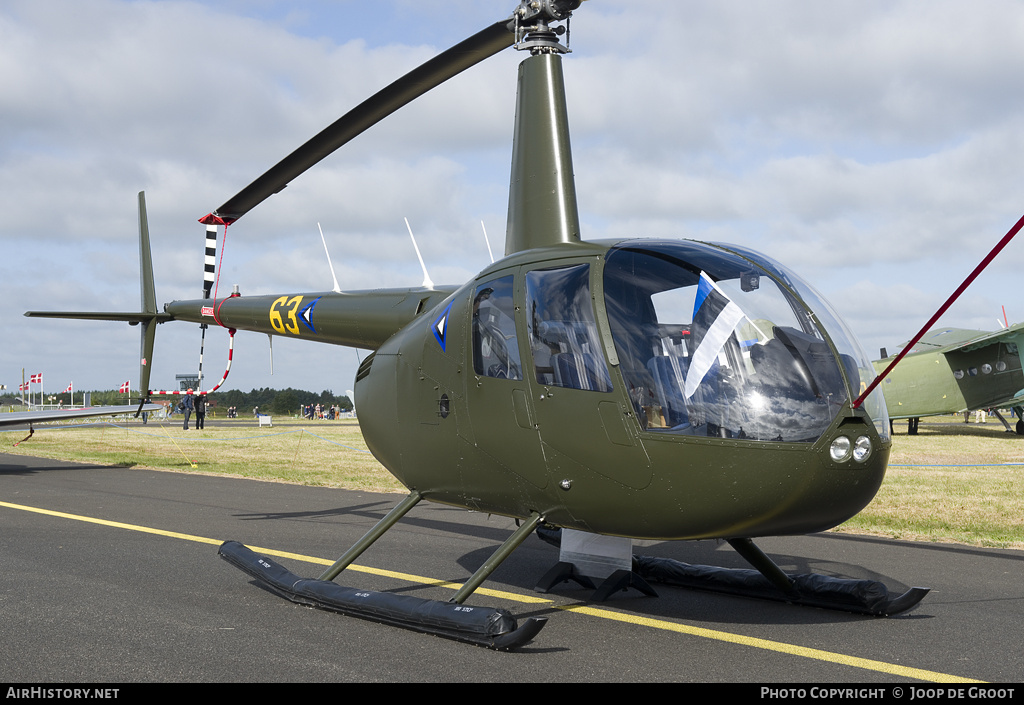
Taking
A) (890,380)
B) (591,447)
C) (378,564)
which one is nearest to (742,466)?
(591,447)

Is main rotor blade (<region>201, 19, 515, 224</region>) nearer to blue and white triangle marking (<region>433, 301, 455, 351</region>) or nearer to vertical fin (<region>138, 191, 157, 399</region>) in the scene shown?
blue and white triangle marking (<region>433, 301, 455, 351</region>)

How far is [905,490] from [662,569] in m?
8.17

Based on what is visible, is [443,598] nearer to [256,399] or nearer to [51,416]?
[51,416]

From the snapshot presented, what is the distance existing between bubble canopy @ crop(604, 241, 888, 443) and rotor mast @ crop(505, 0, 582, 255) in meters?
1.93

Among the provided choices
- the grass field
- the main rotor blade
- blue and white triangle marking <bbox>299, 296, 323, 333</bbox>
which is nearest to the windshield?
the main rotor blade

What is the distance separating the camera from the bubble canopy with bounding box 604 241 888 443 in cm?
425

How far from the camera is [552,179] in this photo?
6.75 metres

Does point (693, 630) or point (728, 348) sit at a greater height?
point (728, 348)

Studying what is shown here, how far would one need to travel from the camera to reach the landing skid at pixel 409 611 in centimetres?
452

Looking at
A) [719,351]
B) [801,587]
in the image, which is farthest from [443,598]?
[719,351]

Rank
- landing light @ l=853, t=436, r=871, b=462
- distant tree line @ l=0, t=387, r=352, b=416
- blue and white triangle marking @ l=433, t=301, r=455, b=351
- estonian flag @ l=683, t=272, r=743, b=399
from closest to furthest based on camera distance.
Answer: landing light @ l=853, t=436, r=871, b=462, estonian flag @ l=683, t=272, r=743, b=399, blue and white triangle marking @ l=433, t=301, r=455, b=351, distant tree line @ l=0, t=387, r=352, b=416

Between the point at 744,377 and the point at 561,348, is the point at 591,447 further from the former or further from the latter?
the point at 744,377

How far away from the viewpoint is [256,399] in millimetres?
109938

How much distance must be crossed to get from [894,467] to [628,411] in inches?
567
